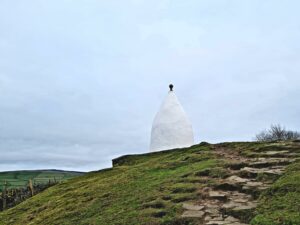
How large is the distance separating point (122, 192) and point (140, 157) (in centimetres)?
1082

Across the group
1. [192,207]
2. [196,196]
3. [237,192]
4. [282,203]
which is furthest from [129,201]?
[282,203]

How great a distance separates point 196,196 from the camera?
35.6ft

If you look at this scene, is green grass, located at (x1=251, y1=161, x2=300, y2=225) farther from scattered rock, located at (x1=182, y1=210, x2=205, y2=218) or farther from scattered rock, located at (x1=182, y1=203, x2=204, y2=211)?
scattered rock, located at (x1=182, y1=203, x2=204, y2=211)

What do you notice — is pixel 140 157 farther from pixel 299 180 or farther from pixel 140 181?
pixel 299 180

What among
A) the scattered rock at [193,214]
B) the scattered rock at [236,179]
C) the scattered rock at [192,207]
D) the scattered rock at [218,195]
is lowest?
the scattered rock at [193,214]

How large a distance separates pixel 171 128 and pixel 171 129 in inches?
2.6

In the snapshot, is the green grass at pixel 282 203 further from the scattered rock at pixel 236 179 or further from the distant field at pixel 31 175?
the distant field at pixel 31 175

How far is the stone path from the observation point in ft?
29.8

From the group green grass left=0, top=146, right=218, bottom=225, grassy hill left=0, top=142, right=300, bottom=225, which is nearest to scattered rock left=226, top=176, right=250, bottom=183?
grassy hill left=0, top=142, right=300, bottom=225

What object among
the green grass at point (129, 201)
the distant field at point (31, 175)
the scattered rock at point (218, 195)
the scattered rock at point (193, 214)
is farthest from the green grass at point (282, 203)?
the distant field at point (31, 175)

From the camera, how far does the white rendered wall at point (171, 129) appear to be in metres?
25.8

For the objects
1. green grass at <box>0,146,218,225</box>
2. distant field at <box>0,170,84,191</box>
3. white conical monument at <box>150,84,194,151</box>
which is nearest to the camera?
green grass at <box>0,146,218,225</box>

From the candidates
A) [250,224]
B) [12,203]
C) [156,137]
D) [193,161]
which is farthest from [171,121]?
[250,224]

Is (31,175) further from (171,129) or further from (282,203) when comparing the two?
(282,203)
